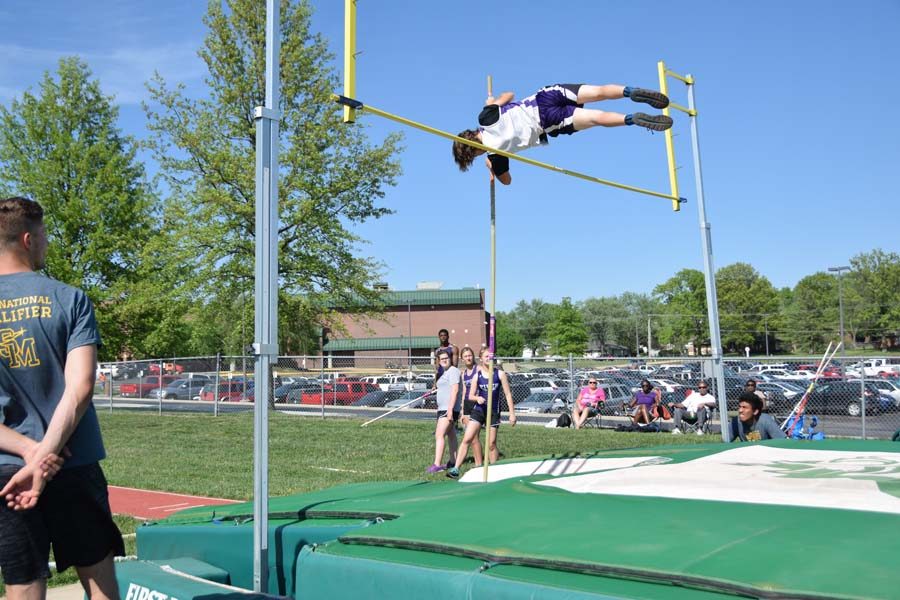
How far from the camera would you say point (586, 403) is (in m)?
17.3

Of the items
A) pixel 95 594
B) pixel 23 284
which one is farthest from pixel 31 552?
pixel 23 284

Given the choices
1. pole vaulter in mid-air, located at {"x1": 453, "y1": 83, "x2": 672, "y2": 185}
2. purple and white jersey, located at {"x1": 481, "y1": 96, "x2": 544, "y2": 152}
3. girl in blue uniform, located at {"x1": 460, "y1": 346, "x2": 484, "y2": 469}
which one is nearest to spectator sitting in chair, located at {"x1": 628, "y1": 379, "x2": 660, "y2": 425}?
girl in blue uniform, located at {"x1": 460, "y1": 346, "x2": 484, "y2": 469}

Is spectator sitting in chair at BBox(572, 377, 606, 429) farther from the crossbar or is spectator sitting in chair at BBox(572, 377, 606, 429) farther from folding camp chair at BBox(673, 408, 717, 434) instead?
the crossbar

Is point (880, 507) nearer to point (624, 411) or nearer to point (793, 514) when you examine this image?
point (793, 514)

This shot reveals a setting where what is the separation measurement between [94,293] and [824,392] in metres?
22.5

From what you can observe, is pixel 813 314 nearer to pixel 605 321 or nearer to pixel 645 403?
pixel 605 321

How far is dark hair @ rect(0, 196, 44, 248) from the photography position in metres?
2.67

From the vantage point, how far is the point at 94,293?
Result: 1054 inches

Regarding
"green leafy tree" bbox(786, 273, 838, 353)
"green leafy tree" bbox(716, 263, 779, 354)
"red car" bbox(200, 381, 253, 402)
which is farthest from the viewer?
"green leafy tree" bbox(716, 263, 779, 354)

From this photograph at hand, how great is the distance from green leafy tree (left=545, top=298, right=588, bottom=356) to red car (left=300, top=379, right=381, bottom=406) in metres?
69.5

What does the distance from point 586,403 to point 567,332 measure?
7358cm

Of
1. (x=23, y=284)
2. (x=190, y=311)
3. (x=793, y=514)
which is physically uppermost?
(x=190, y=311)

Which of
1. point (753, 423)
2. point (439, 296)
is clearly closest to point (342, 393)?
point (753, 423)

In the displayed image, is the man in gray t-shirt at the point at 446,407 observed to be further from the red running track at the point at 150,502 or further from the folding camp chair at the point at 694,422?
the folding camp chair at the point at 694,422
